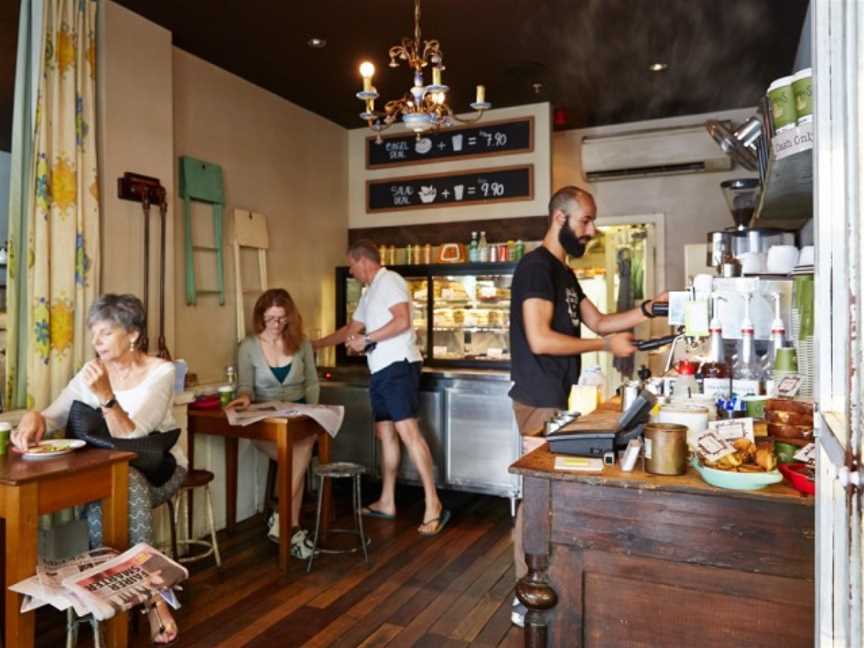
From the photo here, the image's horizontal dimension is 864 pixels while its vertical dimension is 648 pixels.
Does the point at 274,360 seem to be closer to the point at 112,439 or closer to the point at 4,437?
the point at 112,439

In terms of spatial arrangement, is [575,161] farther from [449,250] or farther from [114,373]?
[114,373]

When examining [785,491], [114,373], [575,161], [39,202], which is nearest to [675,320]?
[785,491]

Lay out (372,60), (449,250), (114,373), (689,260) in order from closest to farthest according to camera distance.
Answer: (114,373)
(372,60)
(689,260)
(449,250)

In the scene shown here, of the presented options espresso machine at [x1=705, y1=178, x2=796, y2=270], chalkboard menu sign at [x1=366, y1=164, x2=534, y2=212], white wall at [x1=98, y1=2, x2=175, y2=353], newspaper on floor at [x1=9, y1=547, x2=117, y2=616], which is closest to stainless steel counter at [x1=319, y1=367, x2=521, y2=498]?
chalkboard menu sign at [x1=366, y1=164, x2=534, y2=212]

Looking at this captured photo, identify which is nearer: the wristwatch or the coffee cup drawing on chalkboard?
the wristwatch

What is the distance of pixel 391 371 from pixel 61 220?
6.19 ft

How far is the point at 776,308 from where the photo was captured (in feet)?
7.59

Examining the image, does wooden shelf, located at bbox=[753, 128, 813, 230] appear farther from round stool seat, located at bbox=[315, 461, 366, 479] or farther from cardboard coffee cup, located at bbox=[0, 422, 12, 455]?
cardboard coffee cup, located at bbox=[0, 422, 12, 455]

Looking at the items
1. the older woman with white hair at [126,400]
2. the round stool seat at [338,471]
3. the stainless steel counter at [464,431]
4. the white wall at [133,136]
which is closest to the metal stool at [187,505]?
the older woman with white hair at [126,400]

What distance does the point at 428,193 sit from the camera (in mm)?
5258

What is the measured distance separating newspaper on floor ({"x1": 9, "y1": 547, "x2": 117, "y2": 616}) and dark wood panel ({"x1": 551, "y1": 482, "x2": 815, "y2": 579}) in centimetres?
143

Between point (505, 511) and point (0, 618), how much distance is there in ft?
9.07

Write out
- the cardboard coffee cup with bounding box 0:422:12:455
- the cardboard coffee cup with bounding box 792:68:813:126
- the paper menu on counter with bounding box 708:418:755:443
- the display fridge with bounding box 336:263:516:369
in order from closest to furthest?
the paper menu on counter with bounding box 708:418:755:443 → the cardboard coffee cup with bounding box 792:68:813:126 → the cardboard coffee cup with bounding box 0:422:12:455 → the display fridge with bounding box 336:263:516:369

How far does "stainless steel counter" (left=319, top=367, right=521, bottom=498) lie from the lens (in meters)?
4.25
